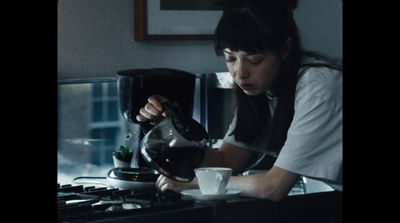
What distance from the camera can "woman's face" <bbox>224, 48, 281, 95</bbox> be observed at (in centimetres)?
174

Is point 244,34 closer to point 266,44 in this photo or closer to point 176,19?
point 266,44

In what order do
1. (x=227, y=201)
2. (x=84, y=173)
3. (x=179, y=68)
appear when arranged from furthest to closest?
(x=179, y=68) < (x=84, y=173) < (x=227, y=201)

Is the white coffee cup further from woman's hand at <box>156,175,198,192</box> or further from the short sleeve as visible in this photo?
the short sleeve

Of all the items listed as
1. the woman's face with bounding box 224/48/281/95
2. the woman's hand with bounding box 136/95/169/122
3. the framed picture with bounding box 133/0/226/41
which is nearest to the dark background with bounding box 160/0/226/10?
the framed picture with bounding box 133/0/226/41

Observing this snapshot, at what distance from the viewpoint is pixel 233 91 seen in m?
1.84

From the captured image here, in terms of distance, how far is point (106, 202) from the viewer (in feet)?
4.85

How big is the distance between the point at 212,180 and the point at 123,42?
357 millimetres

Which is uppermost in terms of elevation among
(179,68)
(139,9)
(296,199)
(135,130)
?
(139,9)

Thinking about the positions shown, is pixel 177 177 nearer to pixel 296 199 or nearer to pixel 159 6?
pixel 296 199

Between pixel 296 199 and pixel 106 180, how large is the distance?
0.36m

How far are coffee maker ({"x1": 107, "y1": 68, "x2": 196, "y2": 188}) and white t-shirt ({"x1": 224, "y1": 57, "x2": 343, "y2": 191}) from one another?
0.22 m

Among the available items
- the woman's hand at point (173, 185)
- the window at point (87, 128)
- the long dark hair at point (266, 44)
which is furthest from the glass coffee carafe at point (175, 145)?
the long dark hair at point (266, 44)

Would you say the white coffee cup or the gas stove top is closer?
the gas stove top
